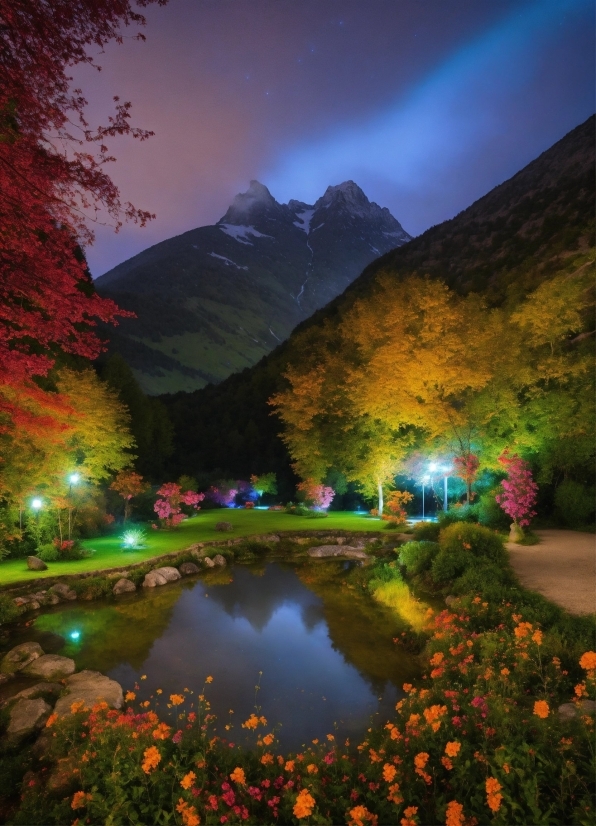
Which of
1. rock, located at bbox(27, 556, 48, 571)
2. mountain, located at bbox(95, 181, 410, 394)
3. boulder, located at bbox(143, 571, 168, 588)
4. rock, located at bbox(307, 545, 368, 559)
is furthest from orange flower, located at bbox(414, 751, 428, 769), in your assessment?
mountain, located at bbox(95, 181, 410, 394)

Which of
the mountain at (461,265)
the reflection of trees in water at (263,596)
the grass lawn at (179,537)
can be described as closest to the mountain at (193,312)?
the mountain at (461,265)

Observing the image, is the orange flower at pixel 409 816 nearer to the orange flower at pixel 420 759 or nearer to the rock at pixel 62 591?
the orange flower at pixel 420 759

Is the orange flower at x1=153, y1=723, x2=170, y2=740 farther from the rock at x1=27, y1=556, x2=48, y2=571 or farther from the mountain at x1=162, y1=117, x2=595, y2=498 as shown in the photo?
the mountain at x1=162, y1=117, x2=595, y2=498

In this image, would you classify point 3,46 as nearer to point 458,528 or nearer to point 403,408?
point 458,528

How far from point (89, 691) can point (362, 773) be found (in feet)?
14.8

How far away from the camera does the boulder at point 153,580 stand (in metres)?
12.9

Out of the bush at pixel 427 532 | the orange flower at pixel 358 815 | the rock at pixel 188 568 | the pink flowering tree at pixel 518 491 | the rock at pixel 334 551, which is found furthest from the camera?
the rock at pixel 334 551

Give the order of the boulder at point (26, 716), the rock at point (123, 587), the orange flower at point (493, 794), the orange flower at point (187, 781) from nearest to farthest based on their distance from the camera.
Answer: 1. the orange flower at point (493, 794)
2. the orange flower at point (187, 781)
3. the boulder at point (26, 716)
4. the rock at point (123, 587)

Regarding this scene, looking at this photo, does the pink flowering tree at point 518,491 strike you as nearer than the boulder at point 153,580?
No

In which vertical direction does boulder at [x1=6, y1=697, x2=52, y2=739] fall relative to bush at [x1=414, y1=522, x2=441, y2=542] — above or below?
below

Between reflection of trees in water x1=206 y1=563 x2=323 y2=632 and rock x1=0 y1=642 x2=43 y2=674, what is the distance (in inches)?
161

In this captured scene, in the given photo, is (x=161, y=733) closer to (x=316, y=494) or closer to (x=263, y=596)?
(x=263, y=596)

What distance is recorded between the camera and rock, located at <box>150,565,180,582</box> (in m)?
13.3

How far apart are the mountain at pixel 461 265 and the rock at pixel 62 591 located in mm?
27060
